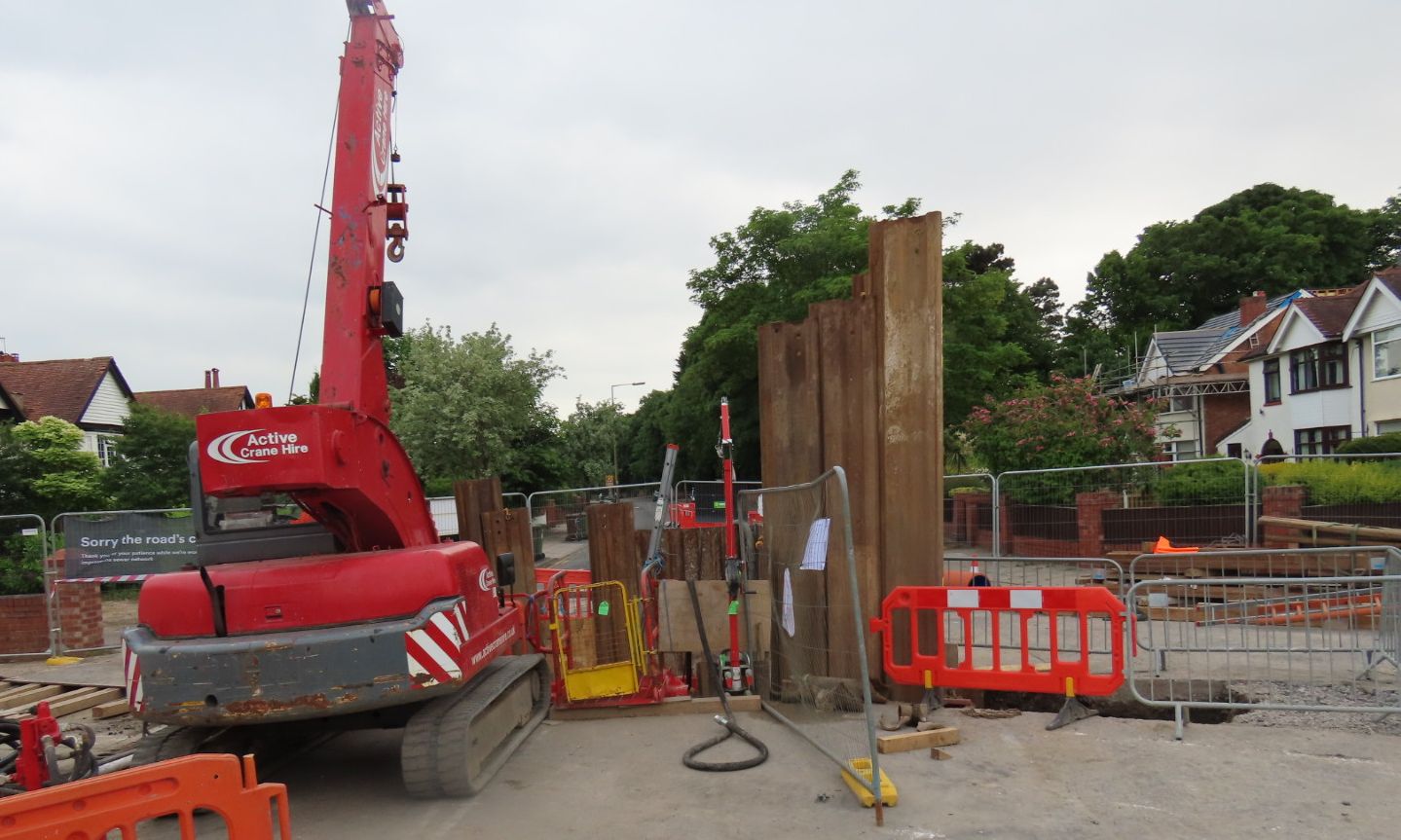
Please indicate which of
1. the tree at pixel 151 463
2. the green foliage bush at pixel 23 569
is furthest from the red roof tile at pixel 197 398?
the green foliage bush at pixel 23 569

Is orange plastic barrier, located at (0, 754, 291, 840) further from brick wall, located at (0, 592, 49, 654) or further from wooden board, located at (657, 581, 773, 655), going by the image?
brick wall, located at (0, 592, 49, 654)

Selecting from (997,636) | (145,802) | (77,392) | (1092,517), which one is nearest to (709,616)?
(997,636)

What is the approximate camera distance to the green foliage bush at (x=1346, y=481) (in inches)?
527

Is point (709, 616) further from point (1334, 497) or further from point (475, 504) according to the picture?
point (1334, 497)

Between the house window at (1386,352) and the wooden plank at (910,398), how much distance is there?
2886 cm

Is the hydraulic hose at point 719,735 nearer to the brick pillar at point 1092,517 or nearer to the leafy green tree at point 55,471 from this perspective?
the brick pillar at point 1092,517

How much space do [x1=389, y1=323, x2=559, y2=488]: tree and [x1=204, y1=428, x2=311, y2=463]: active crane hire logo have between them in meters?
28.9

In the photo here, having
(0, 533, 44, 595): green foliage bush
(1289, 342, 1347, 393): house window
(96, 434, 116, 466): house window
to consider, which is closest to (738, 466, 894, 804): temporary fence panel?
(0, 533, 44, 595): green foliage bush

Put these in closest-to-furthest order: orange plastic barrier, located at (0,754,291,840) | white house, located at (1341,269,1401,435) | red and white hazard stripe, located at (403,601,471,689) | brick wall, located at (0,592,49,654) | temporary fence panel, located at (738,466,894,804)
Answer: orange plastic barrier, located at (0,754,291,840) < red and white hazard stripe, located at (403,601,471,689) < temporary fence panel, located at (738,466,894,804) < brick wall, located at (0,592,49,654) < white house, located at (1341,269,1401,435)

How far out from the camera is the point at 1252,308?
4447 cm

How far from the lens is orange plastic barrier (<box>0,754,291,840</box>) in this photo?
10.3 ft

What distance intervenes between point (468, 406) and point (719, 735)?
28992mm

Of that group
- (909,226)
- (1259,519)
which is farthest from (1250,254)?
(909,226)

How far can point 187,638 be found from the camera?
18.0 ft
